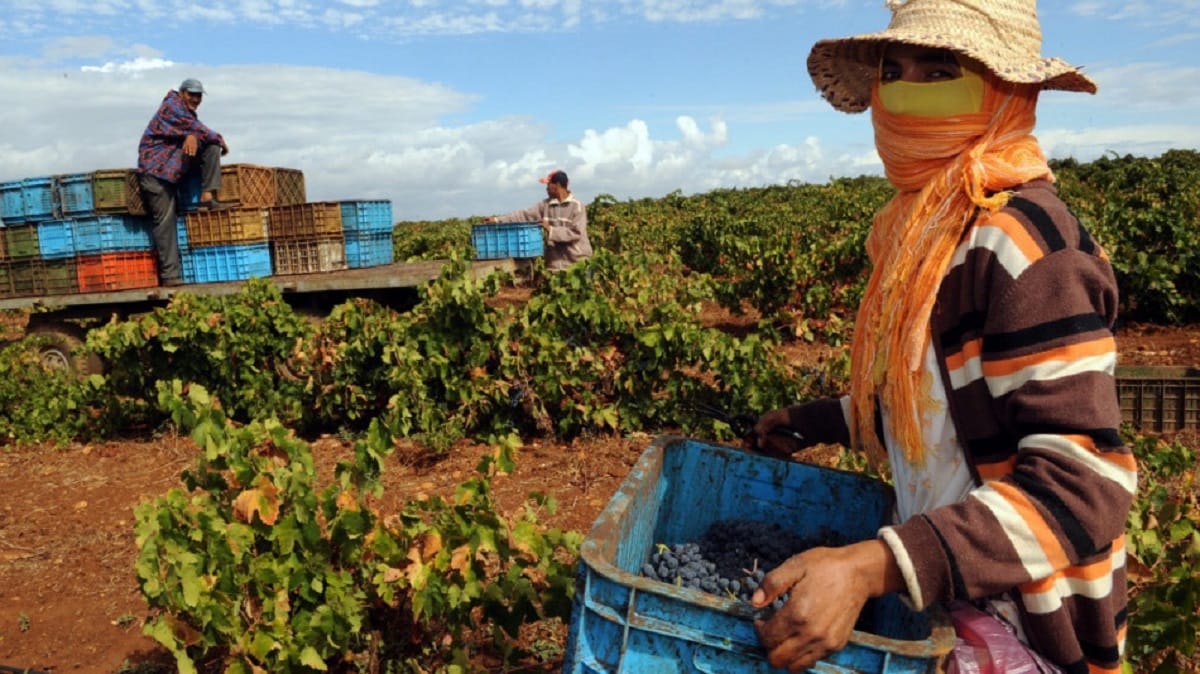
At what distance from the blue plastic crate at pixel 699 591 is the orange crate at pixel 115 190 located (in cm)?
855

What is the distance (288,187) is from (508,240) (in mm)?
2874

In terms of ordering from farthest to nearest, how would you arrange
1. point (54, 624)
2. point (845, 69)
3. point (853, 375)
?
point (54, 624), point (845, 69), point (853, 375)

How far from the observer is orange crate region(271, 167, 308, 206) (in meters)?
10.7

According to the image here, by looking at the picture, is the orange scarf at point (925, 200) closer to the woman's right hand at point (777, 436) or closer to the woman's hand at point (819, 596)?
the woman's hand at point (819, 596)

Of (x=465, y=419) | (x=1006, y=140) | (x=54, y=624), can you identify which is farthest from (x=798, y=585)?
(x=465, y=419)

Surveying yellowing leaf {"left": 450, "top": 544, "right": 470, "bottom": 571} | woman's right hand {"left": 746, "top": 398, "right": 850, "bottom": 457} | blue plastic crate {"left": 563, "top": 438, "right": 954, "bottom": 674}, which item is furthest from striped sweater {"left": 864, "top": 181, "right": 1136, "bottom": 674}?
yellowing leaf {"left": 450, "top": 544, "right": 470, "bottom": 571}

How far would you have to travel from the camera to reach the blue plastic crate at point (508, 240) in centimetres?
1045

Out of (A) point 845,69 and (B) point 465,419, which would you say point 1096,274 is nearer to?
(A) point 845,69

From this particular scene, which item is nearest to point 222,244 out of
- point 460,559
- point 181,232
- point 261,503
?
point 181,232

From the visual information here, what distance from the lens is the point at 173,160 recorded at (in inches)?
354

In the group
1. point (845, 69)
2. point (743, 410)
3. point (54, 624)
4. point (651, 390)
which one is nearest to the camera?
point (845, 69)

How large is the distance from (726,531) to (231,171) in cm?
897

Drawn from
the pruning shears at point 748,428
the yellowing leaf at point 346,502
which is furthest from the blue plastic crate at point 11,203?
the pruning shears at point 748,428

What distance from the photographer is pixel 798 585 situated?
141 centimetres
